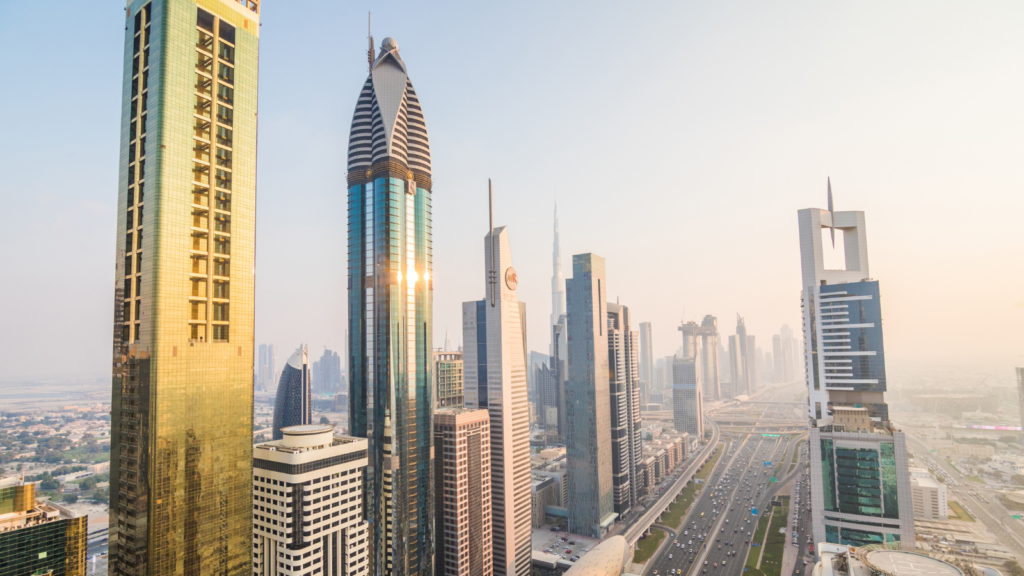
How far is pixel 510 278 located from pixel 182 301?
73.1 meters

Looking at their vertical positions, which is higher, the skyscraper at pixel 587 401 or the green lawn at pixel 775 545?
the skyscraper at pixel 587 401

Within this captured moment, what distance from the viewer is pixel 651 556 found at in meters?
118

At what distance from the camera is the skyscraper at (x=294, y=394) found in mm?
164250

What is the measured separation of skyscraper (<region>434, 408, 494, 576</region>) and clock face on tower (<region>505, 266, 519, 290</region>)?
28836 millimetres

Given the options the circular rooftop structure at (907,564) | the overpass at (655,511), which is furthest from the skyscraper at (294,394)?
the circular rooftop structure at (907,564)

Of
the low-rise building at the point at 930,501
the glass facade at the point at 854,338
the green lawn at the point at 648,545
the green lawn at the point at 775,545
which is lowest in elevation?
the green lawn at the point at 648,545

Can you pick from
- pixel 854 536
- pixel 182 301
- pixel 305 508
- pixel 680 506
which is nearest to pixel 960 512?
pixel 854 536

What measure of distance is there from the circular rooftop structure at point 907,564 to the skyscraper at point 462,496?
2358 inches

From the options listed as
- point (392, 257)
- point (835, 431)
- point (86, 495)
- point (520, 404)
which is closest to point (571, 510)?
point (520, 404)

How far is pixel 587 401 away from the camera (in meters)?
141

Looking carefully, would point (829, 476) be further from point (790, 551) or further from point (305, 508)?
point (305, 508)

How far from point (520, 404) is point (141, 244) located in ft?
259

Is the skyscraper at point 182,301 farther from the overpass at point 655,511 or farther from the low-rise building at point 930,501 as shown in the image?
the low-rise building at point 930,501

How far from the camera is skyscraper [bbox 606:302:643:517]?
14788 centimetres
